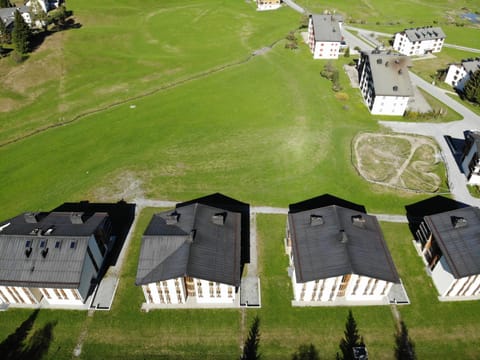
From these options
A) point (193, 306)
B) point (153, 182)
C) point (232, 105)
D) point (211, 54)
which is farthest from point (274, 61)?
point (193, 306)

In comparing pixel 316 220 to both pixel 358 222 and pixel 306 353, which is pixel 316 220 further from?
pixel 306 353

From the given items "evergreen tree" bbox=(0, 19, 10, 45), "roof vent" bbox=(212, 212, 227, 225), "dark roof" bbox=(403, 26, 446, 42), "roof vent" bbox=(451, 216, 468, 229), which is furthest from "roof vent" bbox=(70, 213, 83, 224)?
"dark roof" bbox=(403, 26, 446, 42)

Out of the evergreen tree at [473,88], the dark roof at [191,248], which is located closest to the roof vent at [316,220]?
the dark roof at [191,248]

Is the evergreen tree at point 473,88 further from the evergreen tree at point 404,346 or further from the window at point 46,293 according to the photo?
the window at point 46,293

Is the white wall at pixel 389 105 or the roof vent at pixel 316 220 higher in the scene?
the roof vent at pixel 316 220

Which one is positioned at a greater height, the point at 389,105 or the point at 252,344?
the point at 389,105

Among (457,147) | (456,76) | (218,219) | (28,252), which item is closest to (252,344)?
(218,219)
